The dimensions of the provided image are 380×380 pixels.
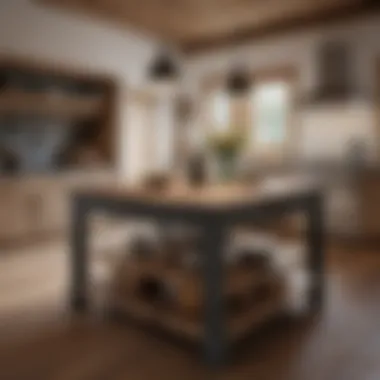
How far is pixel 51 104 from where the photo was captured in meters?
5.57

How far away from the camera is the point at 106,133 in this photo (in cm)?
634

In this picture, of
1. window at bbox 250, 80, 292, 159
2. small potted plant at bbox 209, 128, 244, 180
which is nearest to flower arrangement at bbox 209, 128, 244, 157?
small potted plant at bbox 209, 128, 244, 180

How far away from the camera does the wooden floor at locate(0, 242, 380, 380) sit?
203 centimetres

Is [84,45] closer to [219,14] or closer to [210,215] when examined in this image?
[219,14]

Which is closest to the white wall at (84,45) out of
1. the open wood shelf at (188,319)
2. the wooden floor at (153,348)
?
the wooden floor at (153,348)

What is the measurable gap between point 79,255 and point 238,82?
3794mm

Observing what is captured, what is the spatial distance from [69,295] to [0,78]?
325 centimetres

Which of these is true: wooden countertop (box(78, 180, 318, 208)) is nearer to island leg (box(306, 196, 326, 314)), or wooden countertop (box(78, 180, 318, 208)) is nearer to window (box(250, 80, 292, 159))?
island leg (box(306, 196, 326, 314))

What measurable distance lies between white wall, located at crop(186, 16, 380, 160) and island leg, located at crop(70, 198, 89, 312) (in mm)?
4003

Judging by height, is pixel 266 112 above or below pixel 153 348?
above

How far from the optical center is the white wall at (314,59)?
5.66 meters

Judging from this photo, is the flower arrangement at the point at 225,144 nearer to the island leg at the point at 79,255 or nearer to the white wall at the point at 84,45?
the island leg at the point at 79,255

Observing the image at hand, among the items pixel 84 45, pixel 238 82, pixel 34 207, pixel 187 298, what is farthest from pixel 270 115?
pixel 187 298

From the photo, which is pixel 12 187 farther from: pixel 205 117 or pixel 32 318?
pixel 205 117
